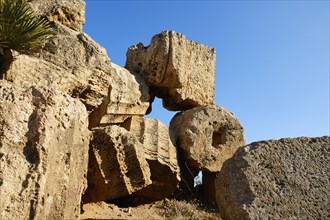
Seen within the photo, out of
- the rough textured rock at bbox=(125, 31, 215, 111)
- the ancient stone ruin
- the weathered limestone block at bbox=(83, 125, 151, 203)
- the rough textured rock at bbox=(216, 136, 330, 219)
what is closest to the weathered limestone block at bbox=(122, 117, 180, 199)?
the ancient stone ruin

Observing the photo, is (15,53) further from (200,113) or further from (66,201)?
(200,113)

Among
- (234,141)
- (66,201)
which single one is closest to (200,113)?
(234,141)

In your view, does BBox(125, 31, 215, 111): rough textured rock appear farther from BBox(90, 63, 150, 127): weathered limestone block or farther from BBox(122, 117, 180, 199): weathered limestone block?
BBox(122, 117, 180, 199): weathered limestone block

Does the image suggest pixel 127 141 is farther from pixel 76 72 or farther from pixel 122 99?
pixel 122 99

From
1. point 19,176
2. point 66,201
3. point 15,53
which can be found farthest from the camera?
point 15,53

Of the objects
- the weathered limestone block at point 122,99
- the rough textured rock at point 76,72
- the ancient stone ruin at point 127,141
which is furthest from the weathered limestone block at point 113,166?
the weathered limestone block at point 122,99

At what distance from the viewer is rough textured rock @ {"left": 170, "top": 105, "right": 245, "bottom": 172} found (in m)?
7.92

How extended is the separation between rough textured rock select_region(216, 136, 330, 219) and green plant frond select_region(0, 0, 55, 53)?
304cm

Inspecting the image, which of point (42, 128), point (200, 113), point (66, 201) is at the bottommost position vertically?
point (66, 201)

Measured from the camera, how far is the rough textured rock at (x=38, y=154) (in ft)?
10.2

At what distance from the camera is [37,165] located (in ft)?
10.6

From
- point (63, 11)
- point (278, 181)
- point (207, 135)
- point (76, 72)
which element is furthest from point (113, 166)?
point (207, 135)

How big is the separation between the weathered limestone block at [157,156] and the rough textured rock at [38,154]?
3.50m

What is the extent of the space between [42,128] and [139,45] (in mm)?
5455
